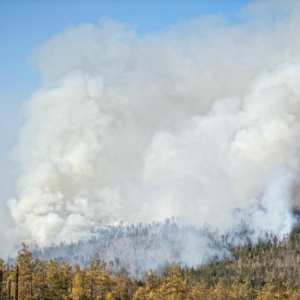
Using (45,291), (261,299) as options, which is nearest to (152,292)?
(45,291)

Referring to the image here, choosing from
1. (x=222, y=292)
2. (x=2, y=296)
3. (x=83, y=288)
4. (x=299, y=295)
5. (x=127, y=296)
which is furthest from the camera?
(x=299, y=295)

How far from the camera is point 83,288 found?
134 meters

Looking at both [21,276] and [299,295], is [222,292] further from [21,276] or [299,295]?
[21,276]

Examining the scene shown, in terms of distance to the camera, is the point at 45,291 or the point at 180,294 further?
the point at 180,294

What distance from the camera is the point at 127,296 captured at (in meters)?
152

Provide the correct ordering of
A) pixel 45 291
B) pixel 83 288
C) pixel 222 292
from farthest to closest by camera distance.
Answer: pixel 222 292 → pixel 83 288 → pixel 45 291

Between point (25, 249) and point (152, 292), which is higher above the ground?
point (25, 249)

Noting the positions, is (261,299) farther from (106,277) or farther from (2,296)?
(2,296)

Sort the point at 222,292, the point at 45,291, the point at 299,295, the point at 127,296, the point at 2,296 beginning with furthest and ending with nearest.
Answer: the point at 299,295
the point at 222,292
the point at 127,296
the point at 45,291
the point at 2,296

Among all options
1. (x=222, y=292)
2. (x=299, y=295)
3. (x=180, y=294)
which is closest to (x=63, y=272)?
(x=180, y=294)

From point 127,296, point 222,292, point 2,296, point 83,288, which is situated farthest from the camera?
point 222,292

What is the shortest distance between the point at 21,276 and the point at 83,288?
19436 millimetres

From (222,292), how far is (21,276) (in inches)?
3167

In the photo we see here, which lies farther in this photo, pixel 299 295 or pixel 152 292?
pixel 299 295
